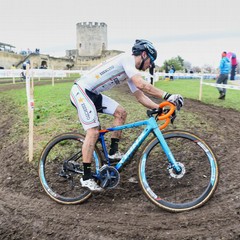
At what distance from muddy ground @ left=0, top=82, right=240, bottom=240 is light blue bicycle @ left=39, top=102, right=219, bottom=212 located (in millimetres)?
188

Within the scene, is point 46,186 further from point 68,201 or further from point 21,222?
point 21,222

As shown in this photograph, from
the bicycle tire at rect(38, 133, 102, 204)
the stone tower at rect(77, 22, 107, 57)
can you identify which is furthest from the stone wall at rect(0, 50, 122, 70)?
the bicycle tire at rect(38, 133, 102, 204)

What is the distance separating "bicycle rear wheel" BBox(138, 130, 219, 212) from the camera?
4.03m

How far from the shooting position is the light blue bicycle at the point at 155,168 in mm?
4102

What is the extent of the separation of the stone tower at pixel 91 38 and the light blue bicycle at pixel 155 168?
294ft

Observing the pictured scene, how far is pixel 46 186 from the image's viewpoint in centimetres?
476

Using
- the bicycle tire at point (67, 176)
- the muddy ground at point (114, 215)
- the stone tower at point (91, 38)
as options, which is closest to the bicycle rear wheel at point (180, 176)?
the muddy ground at point (114, 215)

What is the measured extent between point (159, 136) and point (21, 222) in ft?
7.32

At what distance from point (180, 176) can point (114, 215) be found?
108 centimetres

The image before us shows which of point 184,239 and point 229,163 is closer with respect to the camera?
point 184,239

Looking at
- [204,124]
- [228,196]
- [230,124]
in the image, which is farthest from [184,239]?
[230,124]

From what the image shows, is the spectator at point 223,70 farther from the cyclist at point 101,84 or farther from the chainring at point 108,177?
the chainring at point 108,177

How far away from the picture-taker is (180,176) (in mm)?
4137

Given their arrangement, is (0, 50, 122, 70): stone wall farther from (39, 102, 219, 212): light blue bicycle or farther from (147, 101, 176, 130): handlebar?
(147, 101, 176, 130): handlebar
